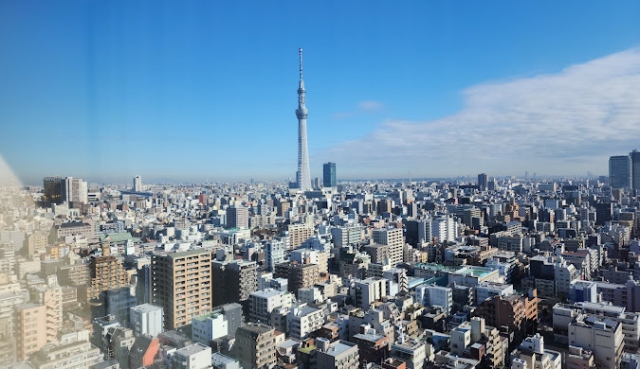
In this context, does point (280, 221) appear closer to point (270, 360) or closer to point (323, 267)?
point (323, 267)

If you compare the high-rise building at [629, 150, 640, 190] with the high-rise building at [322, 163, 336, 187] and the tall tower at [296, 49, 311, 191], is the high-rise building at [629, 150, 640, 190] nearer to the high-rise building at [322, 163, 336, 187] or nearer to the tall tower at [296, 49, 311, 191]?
the tall tower at [296, 49, 311, 191]

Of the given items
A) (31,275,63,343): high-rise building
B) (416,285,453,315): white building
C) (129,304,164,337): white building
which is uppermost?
(31,275,63,343): high-rise building

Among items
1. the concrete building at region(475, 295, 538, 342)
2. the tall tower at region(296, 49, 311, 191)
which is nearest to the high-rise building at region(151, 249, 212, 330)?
the concrete building at region(475, 295, 538, 342)

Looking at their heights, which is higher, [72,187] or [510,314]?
[72,187]

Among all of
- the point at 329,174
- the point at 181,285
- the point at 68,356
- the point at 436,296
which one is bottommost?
the point at 436,296

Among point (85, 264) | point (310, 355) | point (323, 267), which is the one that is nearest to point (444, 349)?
point (310, 355)

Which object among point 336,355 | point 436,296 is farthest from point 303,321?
point 436,296

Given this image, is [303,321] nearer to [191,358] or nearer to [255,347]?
[255,347]

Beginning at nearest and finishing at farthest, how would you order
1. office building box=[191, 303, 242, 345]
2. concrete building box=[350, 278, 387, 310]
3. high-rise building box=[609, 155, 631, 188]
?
1. office building box=[191, 303, 242, 345]
2. concrete building box=[350, 278, 387, 310]
3. high-rise building box=[609, 155, 631, 188]
